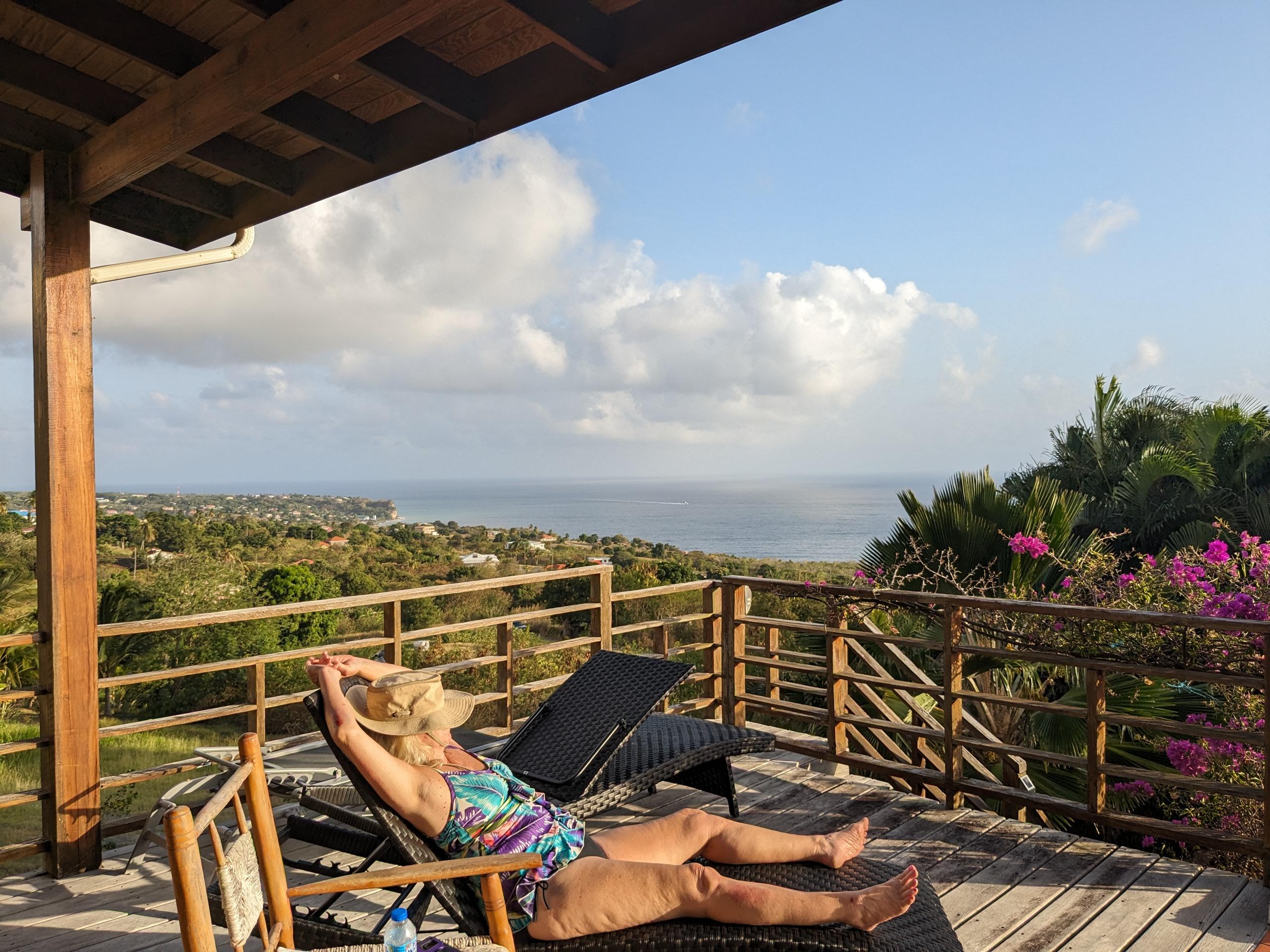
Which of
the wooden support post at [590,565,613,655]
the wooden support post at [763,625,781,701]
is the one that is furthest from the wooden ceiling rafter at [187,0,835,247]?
the wooden support post at [763,625,781,701]

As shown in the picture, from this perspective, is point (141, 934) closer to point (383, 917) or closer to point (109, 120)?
point (383, 917)

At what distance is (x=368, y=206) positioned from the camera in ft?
92.5

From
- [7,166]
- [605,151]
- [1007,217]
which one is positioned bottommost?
[7,166]

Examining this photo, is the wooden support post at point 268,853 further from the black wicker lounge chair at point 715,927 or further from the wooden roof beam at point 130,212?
the wooden roof beam at point 130,212

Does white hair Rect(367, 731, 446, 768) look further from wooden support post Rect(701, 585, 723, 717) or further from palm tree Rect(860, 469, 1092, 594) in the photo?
palm tree Rect(860, 469, 1092, 594)

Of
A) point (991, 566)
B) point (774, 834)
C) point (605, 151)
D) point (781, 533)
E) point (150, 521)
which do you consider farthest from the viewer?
Answer: point (781, 533)

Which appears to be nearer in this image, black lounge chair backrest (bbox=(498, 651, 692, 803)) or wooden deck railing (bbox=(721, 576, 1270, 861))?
black lounge chair backrest (bbox=(498, 651, 692, 803))

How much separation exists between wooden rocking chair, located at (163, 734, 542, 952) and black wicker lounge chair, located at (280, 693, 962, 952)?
28cm

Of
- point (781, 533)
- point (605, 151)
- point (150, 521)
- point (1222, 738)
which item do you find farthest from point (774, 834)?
point (781, 533)

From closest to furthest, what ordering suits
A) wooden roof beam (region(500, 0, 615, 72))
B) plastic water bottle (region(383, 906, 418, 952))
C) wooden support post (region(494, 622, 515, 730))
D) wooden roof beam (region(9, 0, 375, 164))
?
plastic water bottle (region(383, 906, 418, 952)) → wooden roof beam (region(500, 0, 615, 72)) → wooden roof beam (region(9, 0, 375, 164)) → wooden support post (region(494, 622, 515, 730))

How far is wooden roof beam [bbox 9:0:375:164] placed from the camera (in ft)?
8.12

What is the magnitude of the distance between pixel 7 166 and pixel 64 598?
164cm

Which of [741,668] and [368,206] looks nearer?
[741,668]

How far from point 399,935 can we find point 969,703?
4.98 meters
